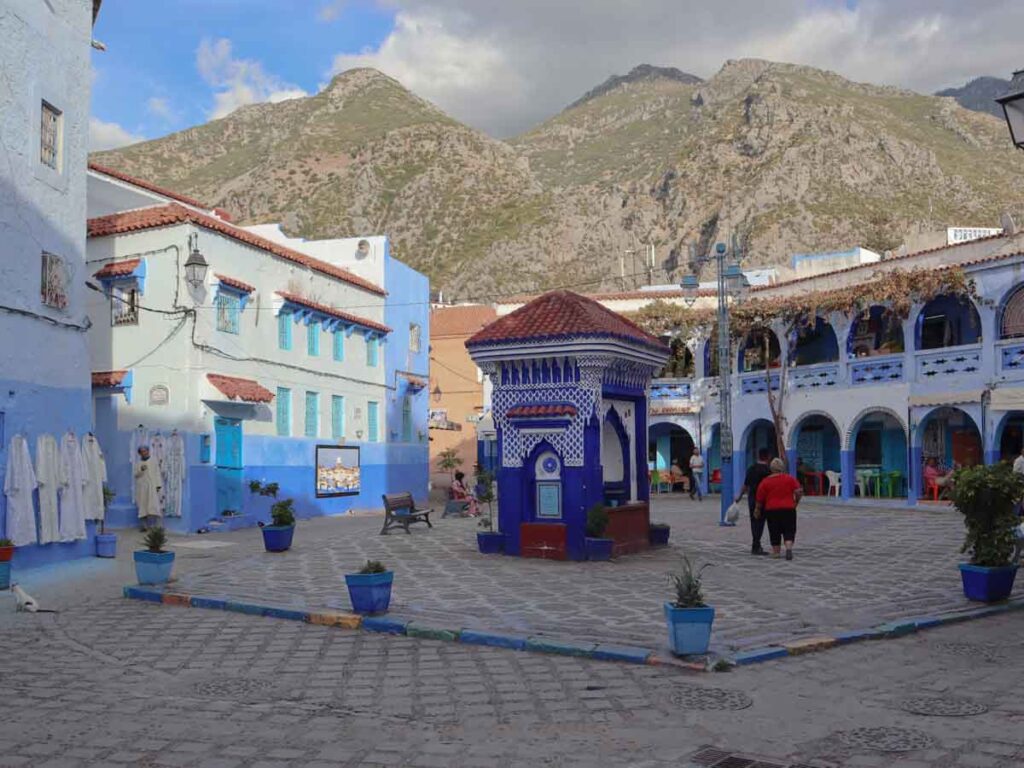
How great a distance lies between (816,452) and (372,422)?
14660mm

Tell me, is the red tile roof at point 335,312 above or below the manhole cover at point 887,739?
above

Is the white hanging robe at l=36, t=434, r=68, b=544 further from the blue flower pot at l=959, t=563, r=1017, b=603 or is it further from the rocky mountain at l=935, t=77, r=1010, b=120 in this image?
the rocky mountain at l=935, t=77, r=1010, b=120

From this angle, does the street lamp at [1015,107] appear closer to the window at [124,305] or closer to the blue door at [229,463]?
the blue door at [229,463]

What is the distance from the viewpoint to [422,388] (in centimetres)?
3628

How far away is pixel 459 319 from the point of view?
45.3 metres

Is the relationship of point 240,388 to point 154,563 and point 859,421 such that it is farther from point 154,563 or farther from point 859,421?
point 859,421

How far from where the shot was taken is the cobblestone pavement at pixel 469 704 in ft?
19.5

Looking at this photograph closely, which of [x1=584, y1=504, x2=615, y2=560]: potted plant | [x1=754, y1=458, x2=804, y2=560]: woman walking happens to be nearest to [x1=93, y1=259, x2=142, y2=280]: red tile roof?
[x1=584, y1=504, x2=615, y2=560]: potted plant

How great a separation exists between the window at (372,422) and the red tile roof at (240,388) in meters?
7.33

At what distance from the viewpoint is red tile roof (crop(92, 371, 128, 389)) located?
2208cm

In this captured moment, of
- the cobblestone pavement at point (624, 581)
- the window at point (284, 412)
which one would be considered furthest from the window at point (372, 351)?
the cobblestone pavement at point (624, 581)

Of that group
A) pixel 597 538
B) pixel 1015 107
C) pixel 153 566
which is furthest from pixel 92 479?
pixel 1015 107

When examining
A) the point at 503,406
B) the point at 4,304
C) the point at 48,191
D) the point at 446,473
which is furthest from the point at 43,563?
the point at 446,473

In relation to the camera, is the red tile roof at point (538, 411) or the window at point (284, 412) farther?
the window at point (284, 412)
